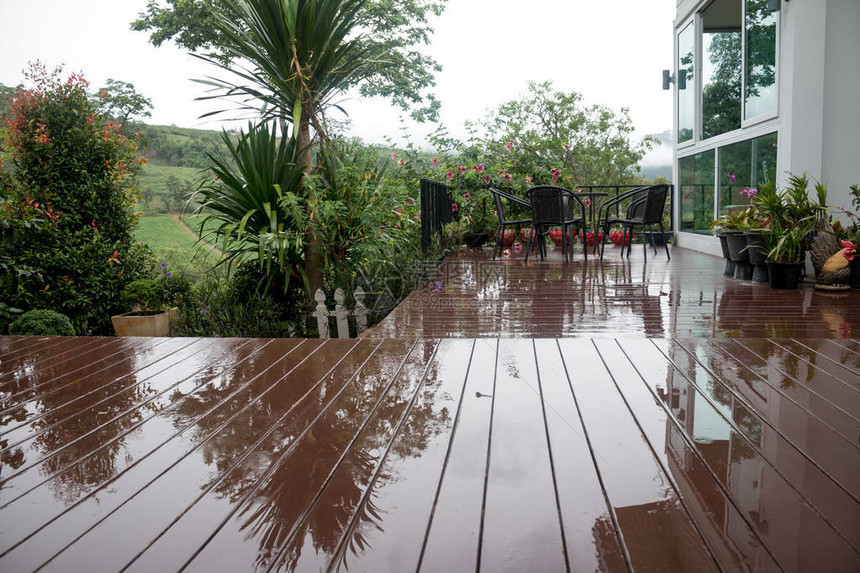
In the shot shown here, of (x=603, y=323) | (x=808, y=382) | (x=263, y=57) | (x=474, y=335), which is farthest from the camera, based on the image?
(x=263, y=57)

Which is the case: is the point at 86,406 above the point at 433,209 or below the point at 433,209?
below

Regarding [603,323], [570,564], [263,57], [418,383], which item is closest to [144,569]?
[570,564]

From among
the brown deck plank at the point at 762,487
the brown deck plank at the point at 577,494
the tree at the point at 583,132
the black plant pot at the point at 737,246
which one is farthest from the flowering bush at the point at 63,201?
the tree at the point at 583,132

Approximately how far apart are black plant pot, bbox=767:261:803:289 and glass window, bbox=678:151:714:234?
281 centimetres

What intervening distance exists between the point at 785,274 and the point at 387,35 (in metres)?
11.4

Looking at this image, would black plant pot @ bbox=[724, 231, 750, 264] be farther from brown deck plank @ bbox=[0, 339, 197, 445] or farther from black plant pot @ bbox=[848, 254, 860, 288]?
brown deck plank @ bbox=[0, 339, 197, 445]

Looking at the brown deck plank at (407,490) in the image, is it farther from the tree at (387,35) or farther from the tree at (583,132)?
the tree at (583,132)

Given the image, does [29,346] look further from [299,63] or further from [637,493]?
[637,493]

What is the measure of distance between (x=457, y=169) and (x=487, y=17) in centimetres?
1284

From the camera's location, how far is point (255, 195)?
4.97 metres

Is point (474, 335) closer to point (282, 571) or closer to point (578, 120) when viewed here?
point (282, 571)

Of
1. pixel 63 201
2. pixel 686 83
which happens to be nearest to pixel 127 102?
pixel 63 201

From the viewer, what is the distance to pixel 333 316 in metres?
5.01

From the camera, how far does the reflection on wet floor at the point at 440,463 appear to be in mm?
1210
